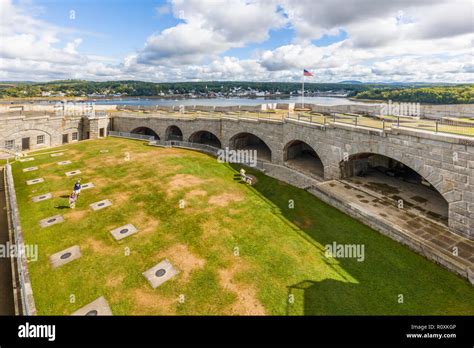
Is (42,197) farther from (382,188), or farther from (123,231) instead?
(382,188)

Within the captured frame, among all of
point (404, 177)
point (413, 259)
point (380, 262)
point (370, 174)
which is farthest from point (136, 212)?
point (404, 177)

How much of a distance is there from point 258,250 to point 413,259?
9093mm

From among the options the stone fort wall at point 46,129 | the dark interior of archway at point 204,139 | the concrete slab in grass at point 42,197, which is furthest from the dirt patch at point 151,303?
the stone fort wall at point 46,129

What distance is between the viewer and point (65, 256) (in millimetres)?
14773

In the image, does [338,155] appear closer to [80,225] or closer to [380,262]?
[380,262]

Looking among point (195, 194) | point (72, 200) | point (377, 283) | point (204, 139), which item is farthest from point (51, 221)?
point (204, 139)

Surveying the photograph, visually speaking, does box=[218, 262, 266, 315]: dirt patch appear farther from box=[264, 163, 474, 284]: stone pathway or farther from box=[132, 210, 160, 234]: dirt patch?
box=[264, 163, 474, 284]: stone pathway

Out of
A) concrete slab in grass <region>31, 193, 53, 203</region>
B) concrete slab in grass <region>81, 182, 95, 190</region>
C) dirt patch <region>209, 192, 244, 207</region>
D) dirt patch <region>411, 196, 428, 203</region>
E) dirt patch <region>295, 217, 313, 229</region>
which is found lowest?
dirt patch <region>295, 217, 313, 229</region>

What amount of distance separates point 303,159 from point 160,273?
23.9 m

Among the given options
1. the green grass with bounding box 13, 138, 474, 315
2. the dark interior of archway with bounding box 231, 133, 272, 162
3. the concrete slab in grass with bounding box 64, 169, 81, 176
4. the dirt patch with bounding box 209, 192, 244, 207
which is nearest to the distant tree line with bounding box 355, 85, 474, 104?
the dark interior of archway with bounding box 231, 133, 272, 162

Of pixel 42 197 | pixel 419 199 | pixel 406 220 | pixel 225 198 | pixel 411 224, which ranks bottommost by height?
pixel 411 224

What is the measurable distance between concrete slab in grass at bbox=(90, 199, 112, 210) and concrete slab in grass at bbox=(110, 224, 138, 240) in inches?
153

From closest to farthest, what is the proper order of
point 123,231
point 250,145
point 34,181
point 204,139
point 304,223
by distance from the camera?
1. point 123,231
2. point 304,223
3. point 34,181
4. point 250,145
5. point 204,139

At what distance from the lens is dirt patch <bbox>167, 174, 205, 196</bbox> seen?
23.5 m
